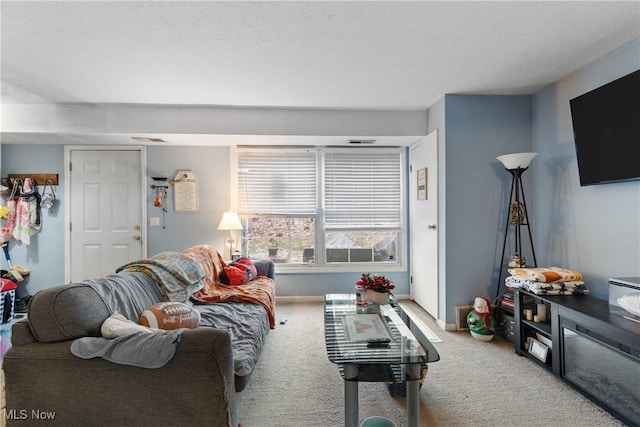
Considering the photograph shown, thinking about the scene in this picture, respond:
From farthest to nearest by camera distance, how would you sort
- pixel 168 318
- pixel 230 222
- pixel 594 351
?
pixel 230 222
pixel 594 351
pixel 168 318

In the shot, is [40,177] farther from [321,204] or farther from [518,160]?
[518,160]

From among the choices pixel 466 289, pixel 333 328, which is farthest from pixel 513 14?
pixel 466 289

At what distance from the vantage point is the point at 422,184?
365cm

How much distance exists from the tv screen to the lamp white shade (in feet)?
1.09

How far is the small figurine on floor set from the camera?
282 cm

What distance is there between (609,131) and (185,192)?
4198 millimetres

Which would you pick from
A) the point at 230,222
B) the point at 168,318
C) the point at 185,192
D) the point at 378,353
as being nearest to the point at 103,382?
the point at 168,318

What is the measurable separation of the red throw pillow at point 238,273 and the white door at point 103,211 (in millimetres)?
1544

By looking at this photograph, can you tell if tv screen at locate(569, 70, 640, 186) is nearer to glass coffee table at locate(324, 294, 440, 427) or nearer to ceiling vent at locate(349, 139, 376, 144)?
glass coffee table at locate(324, 294, 440, 427)

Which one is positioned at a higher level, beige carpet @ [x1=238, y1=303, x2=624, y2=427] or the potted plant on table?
the potted plant on table

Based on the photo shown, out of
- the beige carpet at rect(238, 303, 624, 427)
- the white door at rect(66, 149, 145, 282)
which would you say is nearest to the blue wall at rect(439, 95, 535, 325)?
the beige carpet at rect(238, 303, 624, 427)

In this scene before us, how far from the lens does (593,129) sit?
7.63 feet

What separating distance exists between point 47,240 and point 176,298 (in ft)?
9.47

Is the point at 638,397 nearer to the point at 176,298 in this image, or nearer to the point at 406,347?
the point at 406,347
